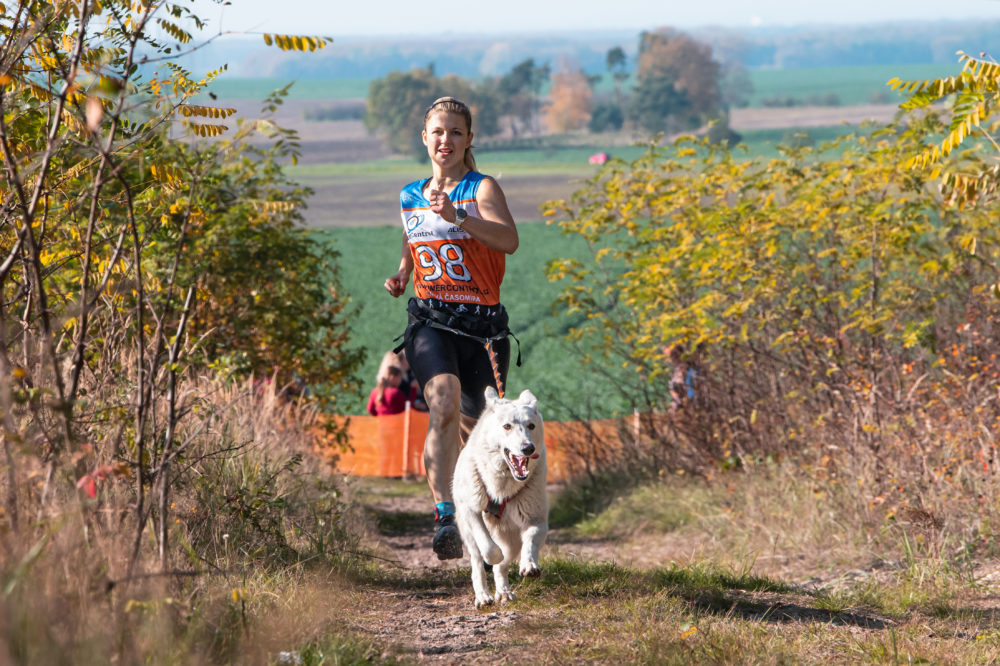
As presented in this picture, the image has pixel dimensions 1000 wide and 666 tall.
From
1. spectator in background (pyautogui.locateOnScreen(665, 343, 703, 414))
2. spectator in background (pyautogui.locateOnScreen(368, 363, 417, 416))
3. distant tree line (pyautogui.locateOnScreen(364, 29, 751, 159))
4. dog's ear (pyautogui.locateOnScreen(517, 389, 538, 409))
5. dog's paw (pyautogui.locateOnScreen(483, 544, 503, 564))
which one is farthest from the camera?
distant tree line (pyautogui.locateOnScreen(364, 29, 751, 159))

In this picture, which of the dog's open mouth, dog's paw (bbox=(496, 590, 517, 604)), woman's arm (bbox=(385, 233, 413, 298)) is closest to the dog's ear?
Answer: the dog's open mouth

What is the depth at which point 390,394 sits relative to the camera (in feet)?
44.9

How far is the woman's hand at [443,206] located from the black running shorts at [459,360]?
70 cm

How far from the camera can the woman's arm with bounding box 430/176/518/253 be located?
511 cm

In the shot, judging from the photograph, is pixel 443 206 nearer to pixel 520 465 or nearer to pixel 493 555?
pixel 520 465

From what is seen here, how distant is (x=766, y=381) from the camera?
919 cm

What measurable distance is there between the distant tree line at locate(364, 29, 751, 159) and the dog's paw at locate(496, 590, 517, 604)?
106141 millimetres

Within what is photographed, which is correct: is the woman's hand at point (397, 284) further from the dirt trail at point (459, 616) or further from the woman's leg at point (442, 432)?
the dirt trail at point (459, 616)

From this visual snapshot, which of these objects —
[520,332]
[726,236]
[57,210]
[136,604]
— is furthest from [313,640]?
[520,332]

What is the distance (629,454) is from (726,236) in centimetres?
329

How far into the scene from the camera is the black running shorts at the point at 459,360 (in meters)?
5.38

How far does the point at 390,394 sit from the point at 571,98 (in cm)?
12509

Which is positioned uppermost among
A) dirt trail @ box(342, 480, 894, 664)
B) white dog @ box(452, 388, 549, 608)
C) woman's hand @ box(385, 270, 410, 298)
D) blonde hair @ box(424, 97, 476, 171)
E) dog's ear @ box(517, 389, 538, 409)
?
blonde hair @ box(424, 97, 476, 171)

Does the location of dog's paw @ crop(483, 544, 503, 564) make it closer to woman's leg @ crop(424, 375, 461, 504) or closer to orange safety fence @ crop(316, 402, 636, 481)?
woman's leg @ crop(424, 375, 461, 504)
